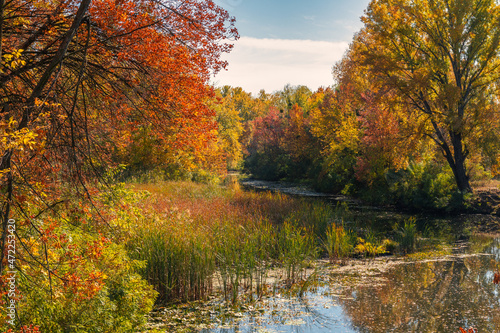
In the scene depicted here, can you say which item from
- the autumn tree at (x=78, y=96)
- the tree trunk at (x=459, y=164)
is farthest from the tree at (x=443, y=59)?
the autumn tree at (x=78, y=96)

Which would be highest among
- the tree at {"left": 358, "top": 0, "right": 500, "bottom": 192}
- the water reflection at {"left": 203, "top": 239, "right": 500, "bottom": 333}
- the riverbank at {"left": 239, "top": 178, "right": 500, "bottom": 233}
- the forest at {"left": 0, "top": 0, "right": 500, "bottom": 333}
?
the tree at {"left": 358, "top": 0, "right": 500, "bottom": 192}

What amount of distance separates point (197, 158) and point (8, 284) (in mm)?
21216

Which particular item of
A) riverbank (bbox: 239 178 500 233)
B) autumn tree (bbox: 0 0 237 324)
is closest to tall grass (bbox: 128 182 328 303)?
autumn tree (bbox: 0 0 237 324)

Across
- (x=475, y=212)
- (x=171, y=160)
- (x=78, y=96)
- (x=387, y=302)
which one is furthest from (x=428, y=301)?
(x=171, y=160)

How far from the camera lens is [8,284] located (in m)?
3.49

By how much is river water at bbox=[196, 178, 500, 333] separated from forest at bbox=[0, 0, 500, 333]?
1.44 ft

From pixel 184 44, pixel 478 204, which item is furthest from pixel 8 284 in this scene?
pixel 478 204

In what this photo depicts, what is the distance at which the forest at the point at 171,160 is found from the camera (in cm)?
429

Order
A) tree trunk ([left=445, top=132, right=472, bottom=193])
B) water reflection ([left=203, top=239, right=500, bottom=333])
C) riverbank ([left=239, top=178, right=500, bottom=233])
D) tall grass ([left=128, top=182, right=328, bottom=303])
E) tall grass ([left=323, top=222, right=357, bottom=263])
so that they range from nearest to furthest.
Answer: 1. water reflection ([left=203, top=239, right=500, bottom=333])
2. tall grass ([left=128, top=182, right=328, bottom=303])
3. tall grass ([left=323, top=222, right=357, bottom=263])
4. riverbank ([left=239, top=178, right=500, bottom=233])
5. tree trunk ([left=445, top=132, right=472, bottom=193])

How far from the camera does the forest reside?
4285mm

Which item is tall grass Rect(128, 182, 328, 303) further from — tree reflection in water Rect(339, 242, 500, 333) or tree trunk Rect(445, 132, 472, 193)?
tree trunk Rect(445, 132, 472, 193)

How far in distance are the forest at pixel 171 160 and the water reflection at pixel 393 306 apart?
46 centimetres

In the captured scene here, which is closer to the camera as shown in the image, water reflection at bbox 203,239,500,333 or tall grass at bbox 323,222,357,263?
water reflection at bbox 203,239,500,333

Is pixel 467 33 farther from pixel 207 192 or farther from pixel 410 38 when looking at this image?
pixel 207 192
